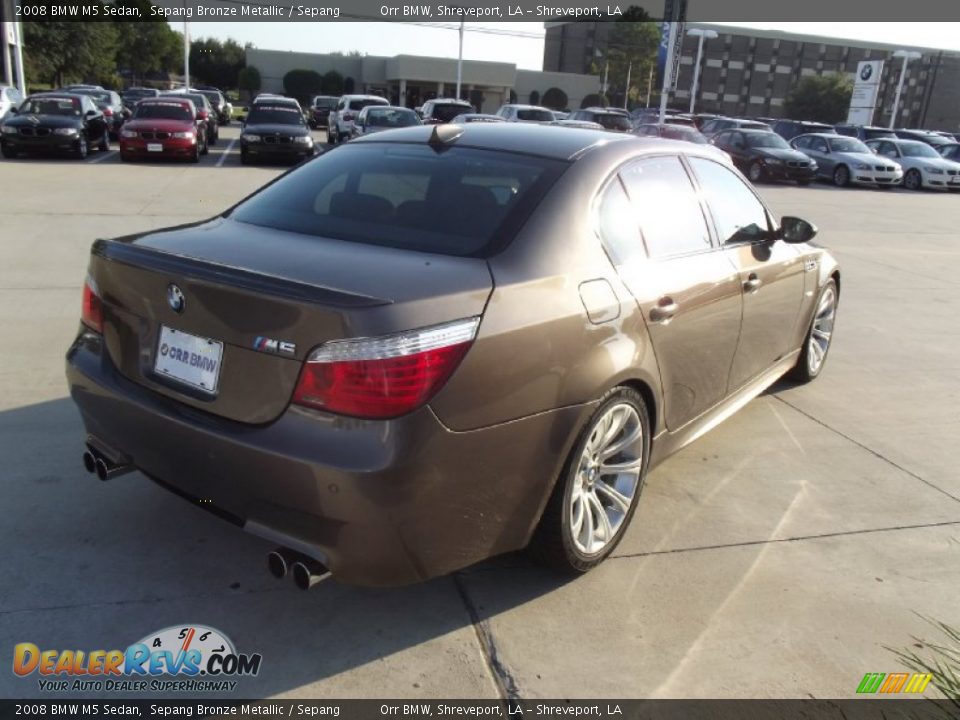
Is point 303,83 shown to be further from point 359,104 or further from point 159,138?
point 159,138

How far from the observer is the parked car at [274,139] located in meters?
19.4

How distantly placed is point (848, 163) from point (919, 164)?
3.21m

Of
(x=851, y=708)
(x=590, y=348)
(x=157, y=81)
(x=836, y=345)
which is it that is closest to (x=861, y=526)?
(x=851, y=708)

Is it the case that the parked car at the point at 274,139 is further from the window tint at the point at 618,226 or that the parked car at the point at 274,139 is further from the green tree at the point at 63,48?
the green tree at the point at 63,48

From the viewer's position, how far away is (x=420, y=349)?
238 centimetres

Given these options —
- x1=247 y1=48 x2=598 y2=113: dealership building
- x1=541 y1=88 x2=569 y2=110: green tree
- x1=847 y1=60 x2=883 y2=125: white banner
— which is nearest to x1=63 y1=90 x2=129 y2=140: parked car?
x1=847 y1=60 x2=883 y2=125: white banner

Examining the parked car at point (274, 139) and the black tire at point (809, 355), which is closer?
the black tire at point (809, 355)

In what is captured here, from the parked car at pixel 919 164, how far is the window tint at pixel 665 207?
2658 centimetres

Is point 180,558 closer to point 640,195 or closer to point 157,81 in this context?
point 640,195

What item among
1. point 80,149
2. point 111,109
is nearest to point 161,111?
point 80,149

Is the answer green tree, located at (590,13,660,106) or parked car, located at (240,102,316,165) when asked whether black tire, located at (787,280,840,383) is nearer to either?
parked car, located at (240,102,316,165)

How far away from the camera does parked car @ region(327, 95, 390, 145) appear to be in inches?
965

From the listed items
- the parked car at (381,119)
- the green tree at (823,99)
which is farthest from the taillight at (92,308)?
the green tree at (823,99)

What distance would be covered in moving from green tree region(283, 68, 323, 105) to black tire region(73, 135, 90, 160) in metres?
54.2
